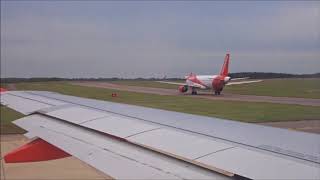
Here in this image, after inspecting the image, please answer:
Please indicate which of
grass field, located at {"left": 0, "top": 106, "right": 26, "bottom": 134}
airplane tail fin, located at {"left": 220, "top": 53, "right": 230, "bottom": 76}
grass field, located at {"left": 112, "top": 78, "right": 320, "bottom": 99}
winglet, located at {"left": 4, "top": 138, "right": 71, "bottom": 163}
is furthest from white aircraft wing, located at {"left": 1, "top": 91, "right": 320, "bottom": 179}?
grass field, located at {"left": 0, "top": 106, "right": 26, "bottom": 134}

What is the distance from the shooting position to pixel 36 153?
402 cm

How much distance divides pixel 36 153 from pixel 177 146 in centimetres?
188

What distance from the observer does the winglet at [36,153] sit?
12.7 feet

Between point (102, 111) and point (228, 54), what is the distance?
2.68 meters

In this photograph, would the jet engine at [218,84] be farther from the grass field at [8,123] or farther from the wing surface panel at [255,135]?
the grass field at [8,123]

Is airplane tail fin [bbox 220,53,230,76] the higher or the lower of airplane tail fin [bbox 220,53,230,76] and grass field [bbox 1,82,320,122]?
the higher

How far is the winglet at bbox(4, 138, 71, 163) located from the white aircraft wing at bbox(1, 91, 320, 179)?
0.10 metres

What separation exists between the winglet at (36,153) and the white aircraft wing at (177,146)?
0.10 meters

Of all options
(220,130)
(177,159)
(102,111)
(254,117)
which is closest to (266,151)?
(177,159)

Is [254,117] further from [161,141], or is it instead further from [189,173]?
[189,173]

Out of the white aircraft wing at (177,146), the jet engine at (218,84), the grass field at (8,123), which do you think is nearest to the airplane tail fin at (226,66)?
the white aircraft wing at (177,146)

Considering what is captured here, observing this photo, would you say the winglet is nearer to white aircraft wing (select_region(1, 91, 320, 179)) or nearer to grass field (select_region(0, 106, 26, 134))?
white aircraft wing (select_region(1, 91, 320, 179))

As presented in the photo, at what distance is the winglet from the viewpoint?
3873mm

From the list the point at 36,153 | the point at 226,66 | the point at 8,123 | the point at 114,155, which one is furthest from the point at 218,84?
the point at 8,123
